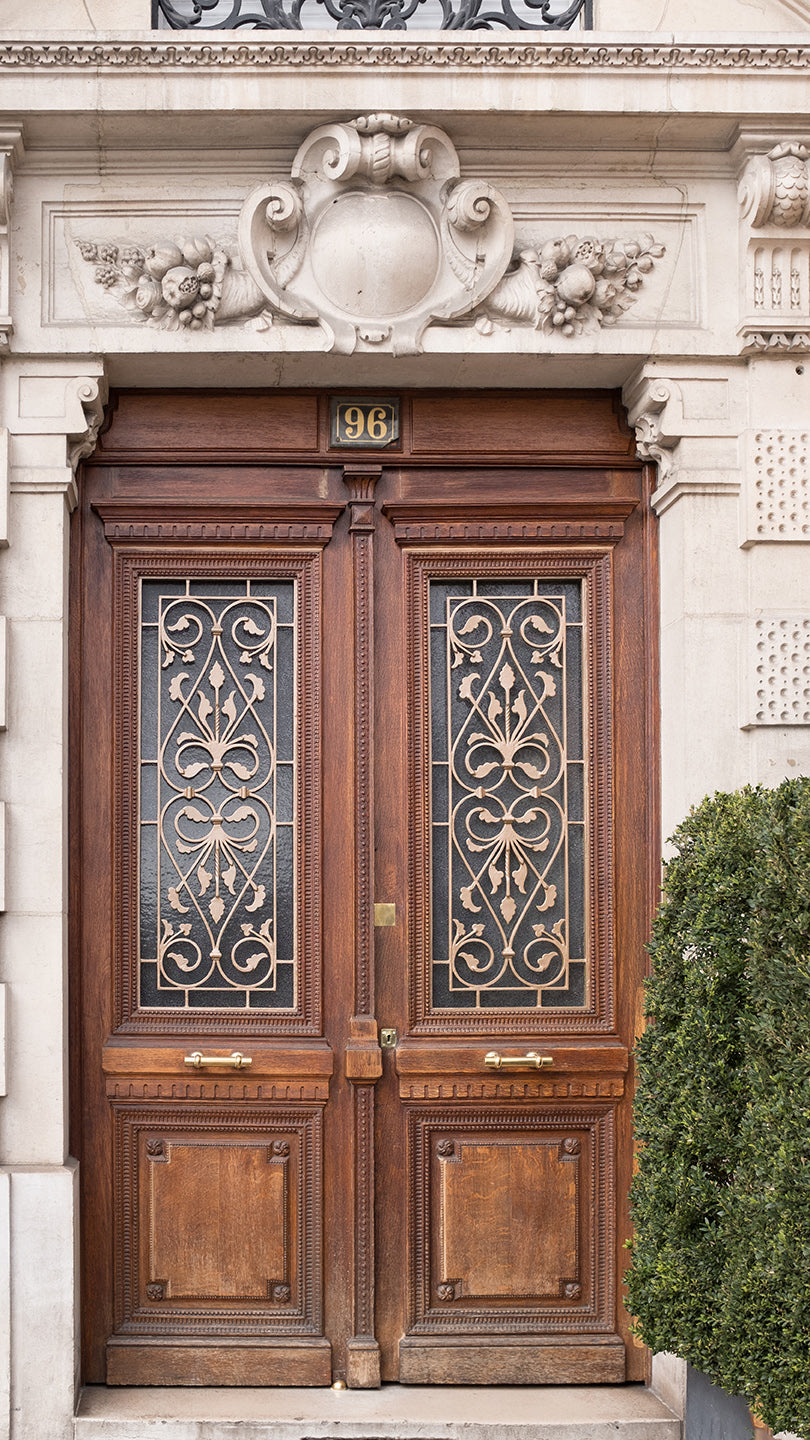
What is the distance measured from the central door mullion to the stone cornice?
1393mm

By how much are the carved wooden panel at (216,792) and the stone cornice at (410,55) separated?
165 cm

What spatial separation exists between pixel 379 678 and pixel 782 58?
255 cm

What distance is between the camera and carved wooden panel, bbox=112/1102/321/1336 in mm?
4797

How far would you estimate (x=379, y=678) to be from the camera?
494 cm

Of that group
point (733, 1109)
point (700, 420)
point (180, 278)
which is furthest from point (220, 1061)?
point (700, 420)

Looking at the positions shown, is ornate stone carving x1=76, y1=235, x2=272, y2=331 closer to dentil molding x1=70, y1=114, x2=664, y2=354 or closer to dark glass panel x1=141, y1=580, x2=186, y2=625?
dentil molding x1=70, y1=114, x2=664, y2=354

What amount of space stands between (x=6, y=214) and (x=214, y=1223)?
366 centimetres

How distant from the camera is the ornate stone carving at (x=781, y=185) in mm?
4484

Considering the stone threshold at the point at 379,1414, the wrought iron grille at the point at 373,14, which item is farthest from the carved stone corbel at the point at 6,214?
the stone threshold at the point at 379,1414

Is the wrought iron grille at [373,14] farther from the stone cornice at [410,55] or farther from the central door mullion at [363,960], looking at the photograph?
the central door mullion at [363,960]

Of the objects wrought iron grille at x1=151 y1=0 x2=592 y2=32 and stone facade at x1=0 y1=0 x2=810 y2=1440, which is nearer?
stone facade at x1=0 y1=0 x2=810 y2=1440

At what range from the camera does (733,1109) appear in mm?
3756

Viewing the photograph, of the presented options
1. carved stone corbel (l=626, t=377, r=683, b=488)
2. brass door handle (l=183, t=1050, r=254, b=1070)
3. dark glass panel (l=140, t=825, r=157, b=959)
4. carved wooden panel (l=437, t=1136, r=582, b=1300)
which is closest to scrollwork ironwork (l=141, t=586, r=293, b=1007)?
dark glass panel (l=140, t=825, r=157, b=959)

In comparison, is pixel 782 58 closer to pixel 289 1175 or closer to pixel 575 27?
pixel 575 27
